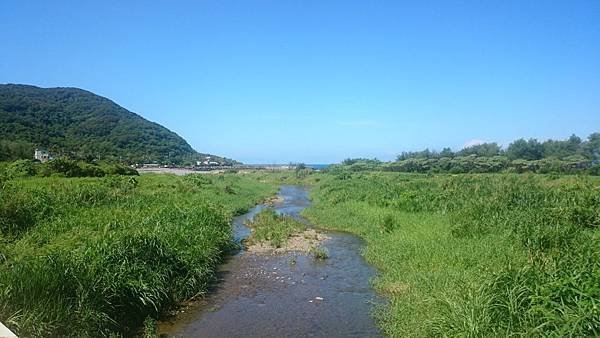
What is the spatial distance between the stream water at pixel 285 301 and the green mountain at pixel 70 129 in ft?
175

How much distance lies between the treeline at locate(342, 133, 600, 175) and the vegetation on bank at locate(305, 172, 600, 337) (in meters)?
45.1

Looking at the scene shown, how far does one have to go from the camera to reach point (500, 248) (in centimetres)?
1366

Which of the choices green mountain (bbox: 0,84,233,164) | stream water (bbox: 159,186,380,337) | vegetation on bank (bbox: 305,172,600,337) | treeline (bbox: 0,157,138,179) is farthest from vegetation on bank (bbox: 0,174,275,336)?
green mountain (bbox: 0,84,233,164)

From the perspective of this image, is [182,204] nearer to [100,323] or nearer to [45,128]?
[100,323]

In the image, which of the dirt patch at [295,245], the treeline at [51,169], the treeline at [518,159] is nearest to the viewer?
the dirt patch at [295,245]

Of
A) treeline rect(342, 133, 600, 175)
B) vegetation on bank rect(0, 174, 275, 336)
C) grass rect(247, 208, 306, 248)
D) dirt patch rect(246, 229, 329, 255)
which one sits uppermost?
treeline rect(342, 133, 600, 175)

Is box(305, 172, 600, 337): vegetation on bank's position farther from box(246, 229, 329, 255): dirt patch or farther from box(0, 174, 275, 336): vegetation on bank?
box(0, 174, 275, 336): vegetation on bank

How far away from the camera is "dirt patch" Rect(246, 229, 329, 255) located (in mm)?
19808

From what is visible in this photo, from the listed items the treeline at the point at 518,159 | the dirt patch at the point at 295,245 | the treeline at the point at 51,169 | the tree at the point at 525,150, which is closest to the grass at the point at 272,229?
the dirt patch at the point at 295,245

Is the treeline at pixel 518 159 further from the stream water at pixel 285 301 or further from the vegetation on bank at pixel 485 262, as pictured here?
the stream water at pixel 285 301

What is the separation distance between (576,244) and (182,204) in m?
17.5

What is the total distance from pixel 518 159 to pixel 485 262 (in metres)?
72.6

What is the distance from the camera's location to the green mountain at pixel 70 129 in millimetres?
80875

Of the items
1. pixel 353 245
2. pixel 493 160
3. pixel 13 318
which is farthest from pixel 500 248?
pixel 493 160
